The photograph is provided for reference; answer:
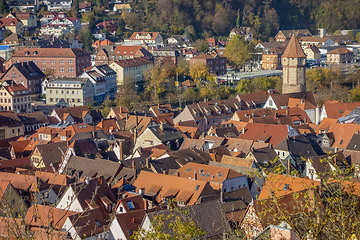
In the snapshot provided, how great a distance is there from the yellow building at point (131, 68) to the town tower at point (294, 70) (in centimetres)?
1525

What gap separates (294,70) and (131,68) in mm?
16801

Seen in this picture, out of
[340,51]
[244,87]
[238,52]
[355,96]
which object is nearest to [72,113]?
[244,87]

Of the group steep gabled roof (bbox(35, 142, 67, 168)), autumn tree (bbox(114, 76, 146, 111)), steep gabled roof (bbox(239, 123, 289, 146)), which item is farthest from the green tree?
steep gabled roof (bbox(35, 142, 67, 168))

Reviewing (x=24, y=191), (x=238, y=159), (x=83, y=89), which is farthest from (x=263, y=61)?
(x=24, y=191)

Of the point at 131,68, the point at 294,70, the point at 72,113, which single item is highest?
the point at 72,113

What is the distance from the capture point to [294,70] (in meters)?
48.0

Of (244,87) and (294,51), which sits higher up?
(294,51)

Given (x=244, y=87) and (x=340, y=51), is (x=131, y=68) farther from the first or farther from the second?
(x=340, y=51)

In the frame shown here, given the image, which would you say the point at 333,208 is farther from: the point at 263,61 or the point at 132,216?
the point at 263,61

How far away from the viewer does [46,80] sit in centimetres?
5347

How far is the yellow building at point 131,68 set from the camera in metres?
55.4

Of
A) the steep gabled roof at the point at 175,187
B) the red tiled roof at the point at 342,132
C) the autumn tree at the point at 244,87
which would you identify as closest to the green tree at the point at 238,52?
the autumn tree at the point at 244,87

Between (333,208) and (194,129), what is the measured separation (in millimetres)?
27952

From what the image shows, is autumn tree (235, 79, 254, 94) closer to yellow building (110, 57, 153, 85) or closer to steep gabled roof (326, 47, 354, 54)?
yellow building (110, 57, 153, 85)
